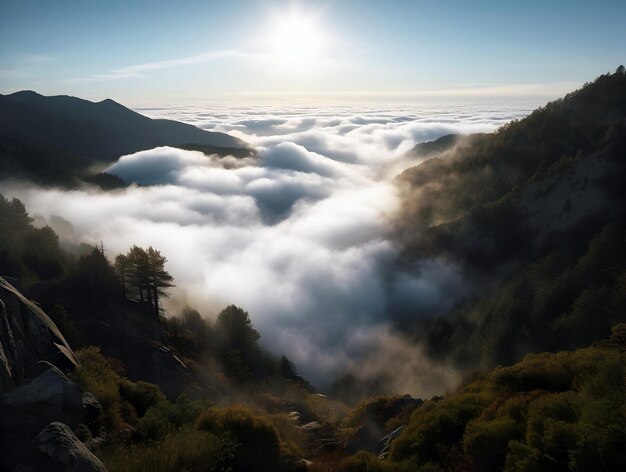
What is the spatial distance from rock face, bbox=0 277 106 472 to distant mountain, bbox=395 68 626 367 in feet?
248

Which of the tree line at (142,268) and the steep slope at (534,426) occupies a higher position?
the steep slope at (534,426)

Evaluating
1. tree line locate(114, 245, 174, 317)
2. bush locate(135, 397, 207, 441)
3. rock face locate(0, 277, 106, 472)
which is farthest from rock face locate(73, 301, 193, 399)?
bush locate(135, 397, 207, 441)

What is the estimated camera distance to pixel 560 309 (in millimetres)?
79875

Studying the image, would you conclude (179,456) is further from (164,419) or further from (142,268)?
(142,268)

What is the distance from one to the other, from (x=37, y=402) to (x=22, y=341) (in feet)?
23.8

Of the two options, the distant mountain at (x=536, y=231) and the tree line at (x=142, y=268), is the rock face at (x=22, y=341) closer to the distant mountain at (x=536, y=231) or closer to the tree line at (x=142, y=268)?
the tree line at (x=142, y=268)

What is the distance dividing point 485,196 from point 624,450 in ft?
468

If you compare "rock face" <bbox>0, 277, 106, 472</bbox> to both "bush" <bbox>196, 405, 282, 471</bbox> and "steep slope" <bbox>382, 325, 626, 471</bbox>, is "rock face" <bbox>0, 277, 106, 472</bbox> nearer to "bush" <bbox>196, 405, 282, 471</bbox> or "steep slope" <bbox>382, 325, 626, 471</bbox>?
"bush" <bbox>196, 405, 282, 471</bbox>

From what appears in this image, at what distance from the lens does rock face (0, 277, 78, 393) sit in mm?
19317

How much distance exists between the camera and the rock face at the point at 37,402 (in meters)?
13.2

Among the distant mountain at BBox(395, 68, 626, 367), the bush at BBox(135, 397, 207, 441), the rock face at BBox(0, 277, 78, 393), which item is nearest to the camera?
the rock face at BBox(0, 277, 78, 393)

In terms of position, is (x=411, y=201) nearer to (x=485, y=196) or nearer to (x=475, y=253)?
(x=485, y=196)

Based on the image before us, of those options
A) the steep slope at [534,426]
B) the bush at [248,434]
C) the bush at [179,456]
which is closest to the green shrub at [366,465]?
the steep slope at [534,426]

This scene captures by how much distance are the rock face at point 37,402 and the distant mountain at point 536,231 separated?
2981 inches
